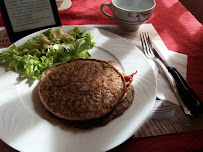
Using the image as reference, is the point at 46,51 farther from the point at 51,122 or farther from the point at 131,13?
the point at 131,13

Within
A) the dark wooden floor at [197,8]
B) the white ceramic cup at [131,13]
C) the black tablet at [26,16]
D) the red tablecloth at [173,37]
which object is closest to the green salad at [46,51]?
the black tablet at [26,16]

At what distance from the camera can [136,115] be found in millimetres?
945

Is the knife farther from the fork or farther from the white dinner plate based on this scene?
the white dinner plate

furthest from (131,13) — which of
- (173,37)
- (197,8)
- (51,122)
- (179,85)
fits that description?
(197,8)

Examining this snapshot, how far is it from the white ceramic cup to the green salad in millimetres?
308

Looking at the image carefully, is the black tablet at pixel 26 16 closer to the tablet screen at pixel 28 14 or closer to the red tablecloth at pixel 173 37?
the tablet screen at pixel 28 14

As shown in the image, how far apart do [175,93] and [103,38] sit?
677 millimetres

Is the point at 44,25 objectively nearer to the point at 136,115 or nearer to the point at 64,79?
the point at 64,79

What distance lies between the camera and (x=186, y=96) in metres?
1.09

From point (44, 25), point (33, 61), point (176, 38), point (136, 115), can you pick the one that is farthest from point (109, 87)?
point (176, 38)

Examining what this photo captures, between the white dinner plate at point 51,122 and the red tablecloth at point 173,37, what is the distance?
124mm

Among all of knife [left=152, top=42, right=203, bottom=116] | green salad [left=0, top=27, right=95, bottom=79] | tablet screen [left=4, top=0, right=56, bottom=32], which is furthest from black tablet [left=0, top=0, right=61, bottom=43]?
knife [left=152, top=42, right=203, bottom=116]

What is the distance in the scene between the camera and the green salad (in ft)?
3.90

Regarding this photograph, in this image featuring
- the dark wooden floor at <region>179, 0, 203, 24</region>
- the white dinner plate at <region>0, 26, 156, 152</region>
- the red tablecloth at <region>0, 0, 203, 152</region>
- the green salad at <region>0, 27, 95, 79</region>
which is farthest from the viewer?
the dark wooden floor at <region>179, 0, 203, 24</region>
